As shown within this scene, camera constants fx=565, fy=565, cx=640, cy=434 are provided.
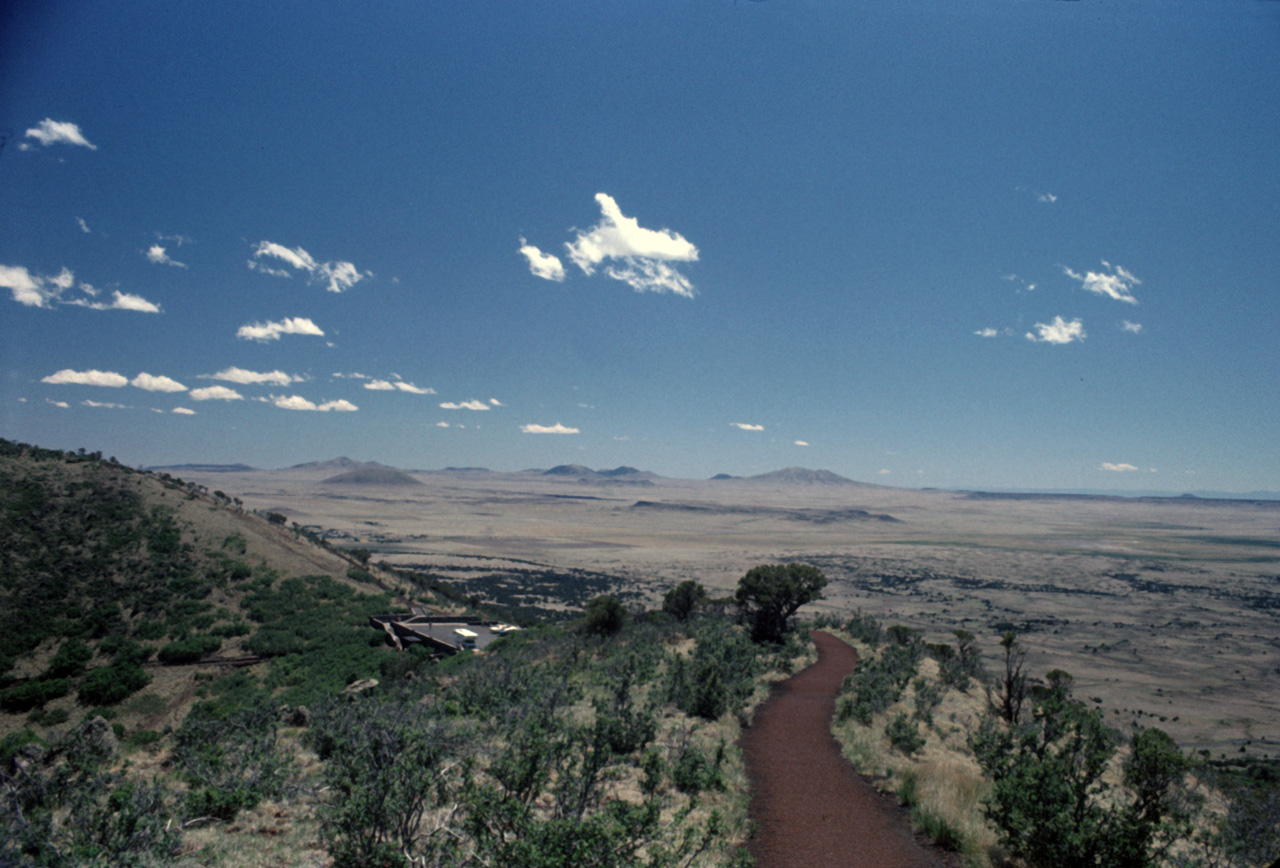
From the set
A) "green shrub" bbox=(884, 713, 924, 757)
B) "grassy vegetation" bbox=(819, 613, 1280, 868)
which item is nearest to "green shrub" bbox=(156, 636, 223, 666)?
"grassy vegetation" bbox=(819, 613, 1280, 868)

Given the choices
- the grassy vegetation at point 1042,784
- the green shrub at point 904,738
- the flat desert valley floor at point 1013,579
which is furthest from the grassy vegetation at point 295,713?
the flat desert valley floor at point 1013,579

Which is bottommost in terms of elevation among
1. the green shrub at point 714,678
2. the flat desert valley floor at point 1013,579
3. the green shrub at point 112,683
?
the flat desert valley floor at point 1013,579

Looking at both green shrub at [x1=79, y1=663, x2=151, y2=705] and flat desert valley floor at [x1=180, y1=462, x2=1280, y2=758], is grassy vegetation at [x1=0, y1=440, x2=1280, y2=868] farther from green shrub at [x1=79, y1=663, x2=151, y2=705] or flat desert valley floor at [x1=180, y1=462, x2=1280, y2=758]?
flat desert valley floor at [x1=180, y1=462, x2=1280, y2=758]

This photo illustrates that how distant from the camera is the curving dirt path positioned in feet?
25.0

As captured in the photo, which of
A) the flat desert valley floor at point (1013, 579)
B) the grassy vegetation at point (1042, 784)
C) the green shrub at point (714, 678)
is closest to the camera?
the grassy vegetation at point (1042, 784)

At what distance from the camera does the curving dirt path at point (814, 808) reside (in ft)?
25.0

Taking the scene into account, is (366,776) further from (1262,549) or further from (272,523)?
(1262,549)

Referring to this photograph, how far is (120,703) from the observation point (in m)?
21.8

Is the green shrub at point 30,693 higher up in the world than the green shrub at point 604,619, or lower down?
lower down

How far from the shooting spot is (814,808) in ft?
29.9

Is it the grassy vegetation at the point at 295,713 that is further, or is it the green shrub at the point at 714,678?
the green shrub at the point at 714,678

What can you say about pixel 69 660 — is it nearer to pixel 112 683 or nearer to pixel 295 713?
pixel 112 683

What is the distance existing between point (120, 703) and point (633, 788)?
24.1 metres

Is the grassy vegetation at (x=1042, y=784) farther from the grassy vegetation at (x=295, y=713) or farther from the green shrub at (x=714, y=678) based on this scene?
the grassy vegetation at (x=295, y=713)
